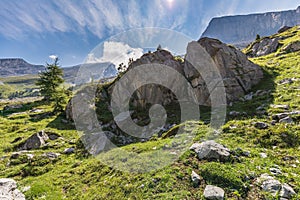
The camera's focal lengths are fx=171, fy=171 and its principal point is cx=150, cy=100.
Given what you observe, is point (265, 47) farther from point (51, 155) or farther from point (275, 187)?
point (51, 155)

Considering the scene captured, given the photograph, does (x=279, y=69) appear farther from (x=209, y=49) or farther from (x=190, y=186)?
(x=190, y=186)

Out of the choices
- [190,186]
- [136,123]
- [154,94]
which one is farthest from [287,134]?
[154,94]

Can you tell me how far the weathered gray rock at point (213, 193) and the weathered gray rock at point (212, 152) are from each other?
267 centimetres

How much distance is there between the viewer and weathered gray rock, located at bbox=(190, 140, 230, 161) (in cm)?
1188

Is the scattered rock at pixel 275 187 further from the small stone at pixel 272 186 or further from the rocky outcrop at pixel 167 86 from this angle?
the rocky outcrop at pixel 167 86

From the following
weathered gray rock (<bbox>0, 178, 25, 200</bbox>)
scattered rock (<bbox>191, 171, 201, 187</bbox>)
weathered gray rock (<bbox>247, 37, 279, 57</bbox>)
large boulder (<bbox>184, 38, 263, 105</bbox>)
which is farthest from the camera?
weathered gray rock (<bbox>247, 37, 279, 57</bbox>)

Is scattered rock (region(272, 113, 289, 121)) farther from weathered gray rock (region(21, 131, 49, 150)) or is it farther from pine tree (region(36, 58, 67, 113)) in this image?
pine tree (region(36, 58, 67, 113))

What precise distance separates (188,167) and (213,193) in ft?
8.35

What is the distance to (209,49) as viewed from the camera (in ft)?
106

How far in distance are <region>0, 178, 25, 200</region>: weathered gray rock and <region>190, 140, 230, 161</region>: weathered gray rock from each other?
12633 millimetres

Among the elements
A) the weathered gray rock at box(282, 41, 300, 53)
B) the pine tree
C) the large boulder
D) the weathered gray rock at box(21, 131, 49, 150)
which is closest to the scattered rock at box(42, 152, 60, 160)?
the weathered gray rock at box(21, 131, 49, 150)

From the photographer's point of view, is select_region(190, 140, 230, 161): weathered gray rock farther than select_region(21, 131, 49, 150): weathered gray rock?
No

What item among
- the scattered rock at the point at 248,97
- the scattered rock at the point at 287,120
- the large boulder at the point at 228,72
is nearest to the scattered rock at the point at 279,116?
the scattered rock at the point at 287,120

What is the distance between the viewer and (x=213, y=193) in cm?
913
